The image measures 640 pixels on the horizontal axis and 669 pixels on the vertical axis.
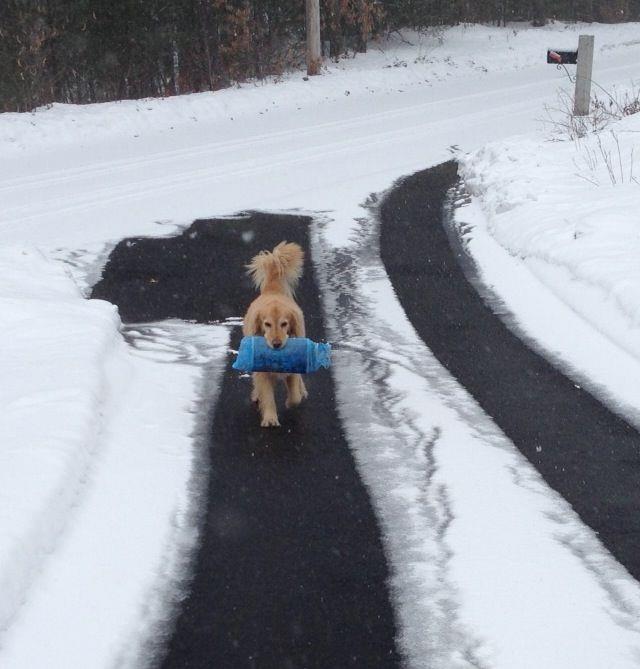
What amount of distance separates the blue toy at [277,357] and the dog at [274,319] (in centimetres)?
5

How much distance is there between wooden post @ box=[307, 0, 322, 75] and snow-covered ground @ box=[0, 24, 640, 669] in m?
10.8

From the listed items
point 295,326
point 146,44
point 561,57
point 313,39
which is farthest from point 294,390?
point 313,39

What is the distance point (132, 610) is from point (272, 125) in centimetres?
1675

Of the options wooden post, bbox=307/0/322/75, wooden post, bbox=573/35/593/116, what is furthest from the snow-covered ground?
wooden post, bbox=307/0/322/75

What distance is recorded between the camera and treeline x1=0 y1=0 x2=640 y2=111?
2188 centimetres

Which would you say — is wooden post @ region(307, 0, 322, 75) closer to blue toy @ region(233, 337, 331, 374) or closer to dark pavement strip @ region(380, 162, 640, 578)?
dark pavement strip @ region(380, 162, 640, 578)

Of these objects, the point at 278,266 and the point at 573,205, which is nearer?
the point at 278,266

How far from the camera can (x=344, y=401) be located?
6.25 metres

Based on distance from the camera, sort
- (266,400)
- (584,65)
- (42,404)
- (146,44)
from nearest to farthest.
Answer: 1. (42,404)
2. (266,400)
3. (584,65)
4. (146,44)

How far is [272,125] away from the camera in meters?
19.8

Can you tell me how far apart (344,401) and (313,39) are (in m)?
22.3

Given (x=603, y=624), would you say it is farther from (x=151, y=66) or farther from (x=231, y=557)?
(x=151, y=66)

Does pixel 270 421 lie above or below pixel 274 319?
below

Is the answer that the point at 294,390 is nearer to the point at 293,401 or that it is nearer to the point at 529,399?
the point at 293,401
